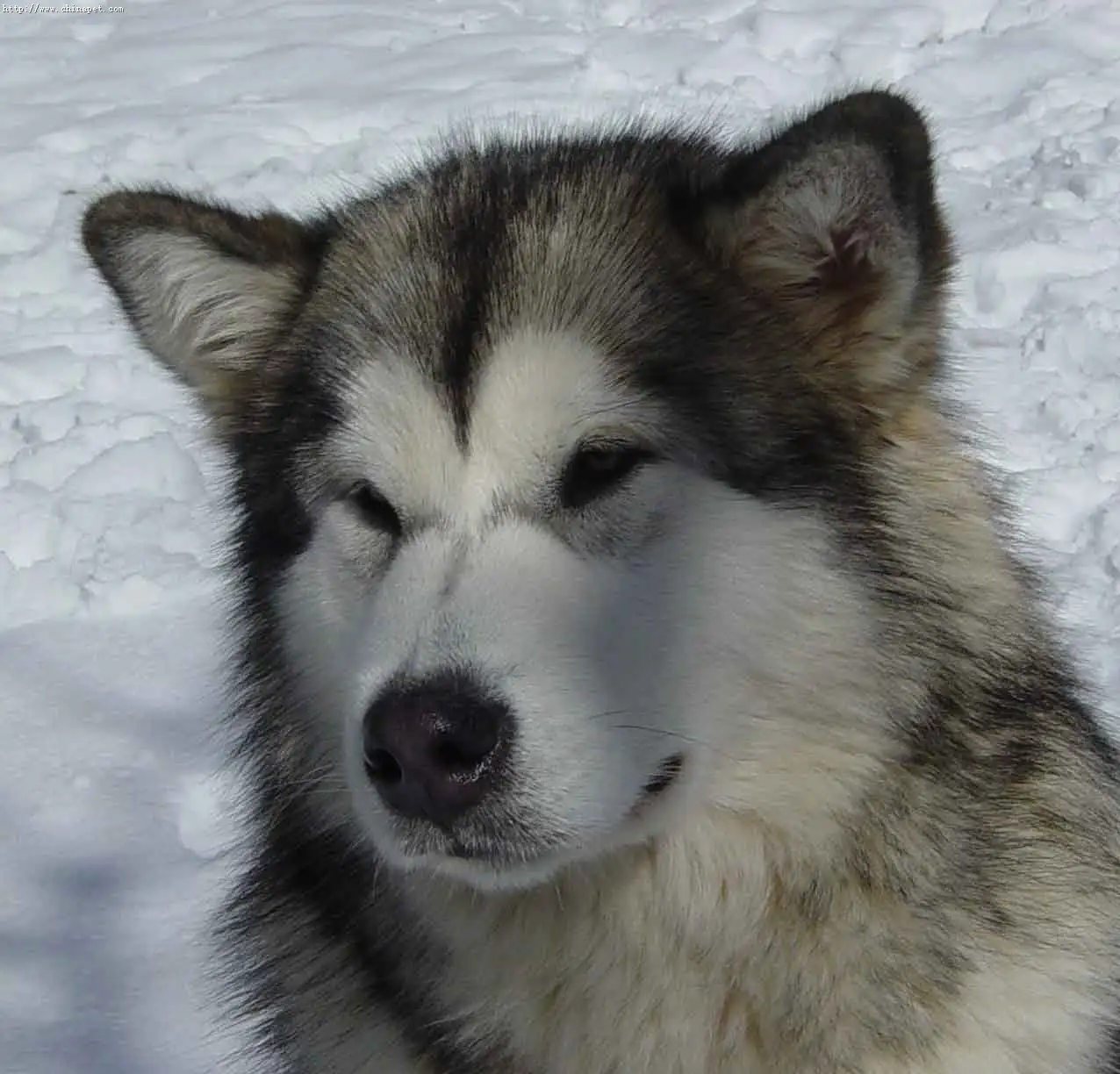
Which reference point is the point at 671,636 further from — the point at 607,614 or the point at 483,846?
the point at 483,846

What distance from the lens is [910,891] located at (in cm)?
214

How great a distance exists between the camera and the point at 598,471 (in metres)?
2.06

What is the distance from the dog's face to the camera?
1.92 meters

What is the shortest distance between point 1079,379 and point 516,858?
3.44 meters

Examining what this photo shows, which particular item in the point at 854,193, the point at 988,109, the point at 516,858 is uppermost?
the point at 988,109

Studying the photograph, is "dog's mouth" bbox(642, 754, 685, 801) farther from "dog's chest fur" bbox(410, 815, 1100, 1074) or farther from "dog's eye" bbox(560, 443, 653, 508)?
"dog's eye" bbox(560, 443, 653, 508)

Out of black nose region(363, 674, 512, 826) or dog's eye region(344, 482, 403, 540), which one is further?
dog's eye region(344, 482, 403, 540)

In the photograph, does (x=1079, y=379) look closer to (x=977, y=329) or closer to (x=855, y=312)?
(x=977, y=329)

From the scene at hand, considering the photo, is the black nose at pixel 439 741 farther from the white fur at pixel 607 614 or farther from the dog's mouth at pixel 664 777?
the dog's mouth at pixel 664 777

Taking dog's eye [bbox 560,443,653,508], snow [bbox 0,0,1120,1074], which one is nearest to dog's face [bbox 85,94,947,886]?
dog's eye [bbox 560,443,653,508]

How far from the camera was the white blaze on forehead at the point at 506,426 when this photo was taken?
2047mm

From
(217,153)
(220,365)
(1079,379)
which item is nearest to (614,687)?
(220,365)

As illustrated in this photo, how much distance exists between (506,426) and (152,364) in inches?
136

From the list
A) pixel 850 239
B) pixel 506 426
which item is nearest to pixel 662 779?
pixel 506 426
